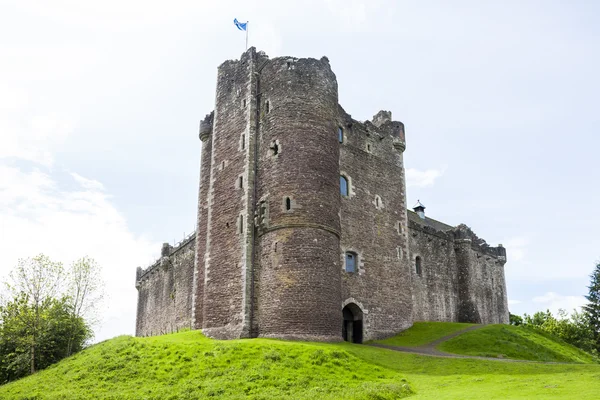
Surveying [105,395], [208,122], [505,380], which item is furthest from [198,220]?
[505,380]

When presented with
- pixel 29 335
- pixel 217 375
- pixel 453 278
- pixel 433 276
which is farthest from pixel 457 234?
pixel 29 335

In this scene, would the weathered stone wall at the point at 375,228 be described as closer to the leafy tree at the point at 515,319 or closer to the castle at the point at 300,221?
the castle at the point at 300,221

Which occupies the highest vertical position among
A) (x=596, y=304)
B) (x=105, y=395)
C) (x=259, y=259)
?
(x=259, y=259)

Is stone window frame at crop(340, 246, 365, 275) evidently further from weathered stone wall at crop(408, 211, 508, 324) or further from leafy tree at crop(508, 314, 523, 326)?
leafy tree at crop(508, 314, 523, 326)

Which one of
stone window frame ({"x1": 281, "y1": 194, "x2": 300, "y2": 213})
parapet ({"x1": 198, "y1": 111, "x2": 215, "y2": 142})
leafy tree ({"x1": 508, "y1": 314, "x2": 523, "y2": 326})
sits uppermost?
parapet ({"x1": 198, "y1": 111, "x2": 215, "y2": 142})

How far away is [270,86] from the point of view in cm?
3228

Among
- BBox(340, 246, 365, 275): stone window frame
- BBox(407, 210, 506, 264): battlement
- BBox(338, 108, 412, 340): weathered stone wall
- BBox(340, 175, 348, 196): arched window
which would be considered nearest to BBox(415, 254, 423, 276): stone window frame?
BBox(407, 210, 506, 264): battlement

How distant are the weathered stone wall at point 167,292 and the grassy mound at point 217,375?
15102 millimetres

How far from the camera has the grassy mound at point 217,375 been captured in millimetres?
18859

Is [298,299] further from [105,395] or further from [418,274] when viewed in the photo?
[418,274]

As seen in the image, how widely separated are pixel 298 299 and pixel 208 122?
53.0 feet

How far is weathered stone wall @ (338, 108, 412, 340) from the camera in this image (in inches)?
1329

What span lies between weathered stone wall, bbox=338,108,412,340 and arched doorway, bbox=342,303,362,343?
341 mm

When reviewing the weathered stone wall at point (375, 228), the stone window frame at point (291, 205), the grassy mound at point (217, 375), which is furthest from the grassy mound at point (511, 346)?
the stone window frame at point (291, 205)
